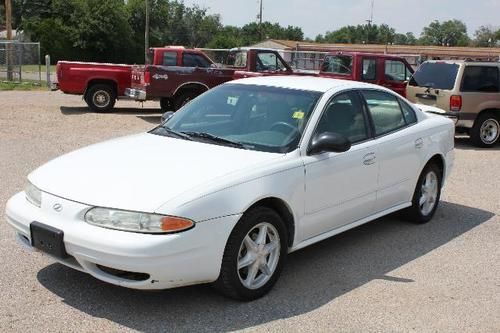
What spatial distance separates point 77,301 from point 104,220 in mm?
729

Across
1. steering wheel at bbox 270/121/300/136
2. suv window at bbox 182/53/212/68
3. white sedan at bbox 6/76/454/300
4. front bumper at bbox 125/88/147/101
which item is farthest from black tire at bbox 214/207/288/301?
suv window at bbox 182/53/212/68

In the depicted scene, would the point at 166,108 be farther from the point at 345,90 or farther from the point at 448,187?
the point at 345,90

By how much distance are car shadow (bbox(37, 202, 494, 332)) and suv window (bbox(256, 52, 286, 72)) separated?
10.3m

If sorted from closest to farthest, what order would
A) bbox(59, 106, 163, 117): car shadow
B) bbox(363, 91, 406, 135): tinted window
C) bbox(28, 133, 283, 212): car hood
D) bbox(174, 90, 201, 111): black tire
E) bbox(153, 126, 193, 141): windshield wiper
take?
bbox(28, 133, 283, 212): car hood
bbox(153, 126, 193, 141): windshield wiper
bbox(363, 91, 406, 135): tinted window
bbox(174, 90, 201, 111): black tire
bbox(59, 106, 163, 117): car shadow

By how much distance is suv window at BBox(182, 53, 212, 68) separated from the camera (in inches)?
623

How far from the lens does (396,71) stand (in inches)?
599

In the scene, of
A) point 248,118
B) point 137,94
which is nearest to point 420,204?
point 248,118

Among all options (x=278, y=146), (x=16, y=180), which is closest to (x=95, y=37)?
(x=16, y=180)

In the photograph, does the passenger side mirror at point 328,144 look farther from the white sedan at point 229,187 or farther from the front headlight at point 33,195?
the front headlight at point 33,195

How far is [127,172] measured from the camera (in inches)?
167

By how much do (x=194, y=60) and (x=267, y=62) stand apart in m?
1.90

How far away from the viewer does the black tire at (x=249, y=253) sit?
4152 mm

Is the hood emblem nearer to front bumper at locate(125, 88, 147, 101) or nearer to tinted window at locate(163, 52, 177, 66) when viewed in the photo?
front bumper at locate(125, 88, 147, 101)

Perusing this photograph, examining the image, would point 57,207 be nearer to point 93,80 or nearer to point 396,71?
point 396,71
